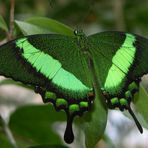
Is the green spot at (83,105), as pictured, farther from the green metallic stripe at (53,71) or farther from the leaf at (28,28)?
the leaf at (28,28)

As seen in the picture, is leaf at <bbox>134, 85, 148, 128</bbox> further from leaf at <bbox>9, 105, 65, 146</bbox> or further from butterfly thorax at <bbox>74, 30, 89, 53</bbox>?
leaf at <bbox>9, 105, 65, 146</bbox>

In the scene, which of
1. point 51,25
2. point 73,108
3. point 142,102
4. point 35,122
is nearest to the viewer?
point 73,108

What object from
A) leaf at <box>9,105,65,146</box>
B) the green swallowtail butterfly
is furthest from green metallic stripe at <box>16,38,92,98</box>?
leaf at <box>9,105,65,146</box>

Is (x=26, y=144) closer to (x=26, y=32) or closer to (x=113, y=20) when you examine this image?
(x=26, y=32)

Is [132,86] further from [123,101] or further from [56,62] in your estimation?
[56,62]

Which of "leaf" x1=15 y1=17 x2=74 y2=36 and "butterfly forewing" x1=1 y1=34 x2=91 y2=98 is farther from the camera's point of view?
"leaf" x1=15 y1=17 x2=74 y2=36

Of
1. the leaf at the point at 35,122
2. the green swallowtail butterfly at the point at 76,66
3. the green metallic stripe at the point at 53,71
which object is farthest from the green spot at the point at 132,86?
the leaf at the point at 35,122

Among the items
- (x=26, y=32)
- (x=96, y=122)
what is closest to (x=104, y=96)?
(x=96, y=122)

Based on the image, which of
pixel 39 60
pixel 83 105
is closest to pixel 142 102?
pixel 83 105
